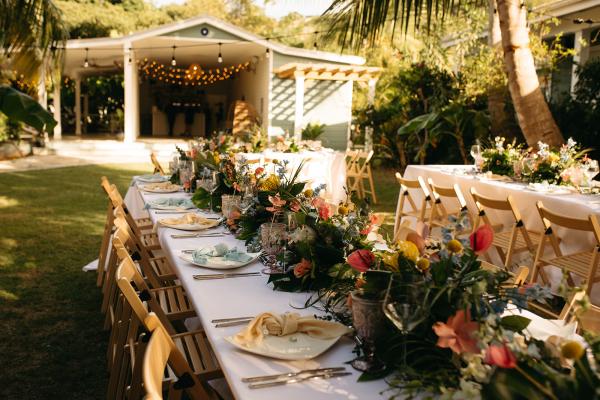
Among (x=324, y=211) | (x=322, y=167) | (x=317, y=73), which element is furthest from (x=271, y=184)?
(x=317, y=73)

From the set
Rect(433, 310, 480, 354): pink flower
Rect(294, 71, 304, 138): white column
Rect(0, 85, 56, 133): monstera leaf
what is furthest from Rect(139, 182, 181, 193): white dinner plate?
Rect(294, 71, 304, 138): white column

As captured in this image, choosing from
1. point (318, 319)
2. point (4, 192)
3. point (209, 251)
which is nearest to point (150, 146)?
point (4, 192)

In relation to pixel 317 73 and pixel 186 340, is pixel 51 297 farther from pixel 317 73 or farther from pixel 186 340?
pixel 317 73

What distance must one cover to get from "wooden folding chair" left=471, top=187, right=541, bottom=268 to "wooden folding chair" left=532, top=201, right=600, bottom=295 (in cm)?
18

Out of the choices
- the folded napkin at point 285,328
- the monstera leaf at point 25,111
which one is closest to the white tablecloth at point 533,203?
the folded napkin at point 285,328

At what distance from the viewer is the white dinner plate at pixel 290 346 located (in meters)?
1.95

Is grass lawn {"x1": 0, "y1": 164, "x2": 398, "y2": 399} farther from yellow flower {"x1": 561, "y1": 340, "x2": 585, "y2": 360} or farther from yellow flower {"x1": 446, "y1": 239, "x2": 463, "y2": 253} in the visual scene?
yellow flower {"x1": 561, "y1": 340, "x2": 585, "y2": 360}

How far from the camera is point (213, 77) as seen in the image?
24250 mm

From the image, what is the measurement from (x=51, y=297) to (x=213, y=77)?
788 inches

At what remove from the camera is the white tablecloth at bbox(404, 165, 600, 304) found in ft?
16.4

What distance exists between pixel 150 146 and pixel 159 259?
1563 cm

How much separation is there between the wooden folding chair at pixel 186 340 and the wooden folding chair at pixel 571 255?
2623 mm

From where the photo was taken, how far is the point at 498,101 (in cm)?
1172

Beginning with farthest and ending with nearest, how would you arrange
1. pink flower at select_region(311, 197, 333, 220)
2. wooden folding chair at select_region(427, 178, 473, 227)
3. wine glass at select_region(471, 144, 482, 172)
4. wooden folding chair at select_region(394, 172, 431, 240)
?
wine glass at select_region(471, 144, 482, 172)
wooden folding chair at select_region(394, 172, 431, 240)
wooden folding chair at select_region(427, 178, 473, 227)
pink flower at select_region(311, 197, 333, 220)
